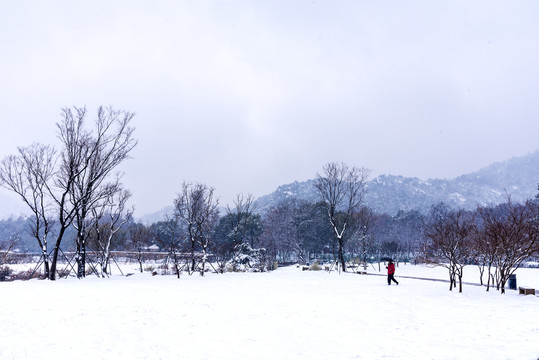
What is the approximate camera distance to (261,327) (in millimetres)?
9992

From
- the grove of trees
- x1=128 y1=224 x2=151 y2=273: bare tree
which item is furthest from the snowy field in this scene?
x1=128 y1=224 x2=151 y2=273: bare tree

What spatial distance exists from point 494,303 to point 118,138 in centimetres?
2524

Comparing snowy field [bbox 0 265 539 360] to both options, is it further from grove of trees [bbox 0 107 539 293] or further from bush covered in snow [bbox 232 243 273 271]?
bush covered in snow [bbox 232 243 273 271]

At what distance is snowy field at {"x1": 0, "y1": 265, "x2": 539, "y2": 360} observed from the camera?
7688mm

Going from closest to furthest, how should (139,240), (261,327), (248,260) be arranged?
(261,327) → (139,240) → (248,260)

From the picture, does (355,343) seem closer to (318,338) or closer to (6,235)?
(318,338)

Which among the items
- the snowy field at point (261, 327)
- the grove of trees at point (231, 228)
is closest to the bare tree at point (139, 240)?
the grove of trees at point (231, 228)

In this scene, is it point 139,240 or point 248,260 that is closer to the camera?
point 139,240

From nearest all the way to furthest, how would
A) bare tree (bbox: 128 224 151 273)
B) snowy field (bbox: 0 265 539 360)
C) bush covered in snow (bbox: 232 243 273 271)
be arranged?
snowy field (bbox: 0 265 539 360) → bush covered in snow (bbox: 232 243 273 271) → bare tree (bbox: 128 224 151 273)

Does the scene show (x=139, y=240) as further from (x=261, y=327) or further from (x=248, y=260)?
(x=261, y=327)

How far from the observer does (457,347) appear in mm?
8164

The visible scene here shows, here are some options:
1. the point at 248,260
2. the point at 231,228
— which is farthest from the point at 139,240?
the point at 231,228

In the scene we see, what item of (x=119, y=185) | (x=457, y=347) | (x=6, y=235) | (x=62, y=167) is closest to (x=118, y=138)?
(x=62, y=167)

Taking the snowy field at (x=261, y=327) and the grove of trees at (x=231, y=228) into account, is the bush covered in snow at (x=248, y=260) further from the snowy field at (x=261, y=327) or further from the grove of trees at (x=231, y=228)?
the snowy field at (x=261, y=327)
